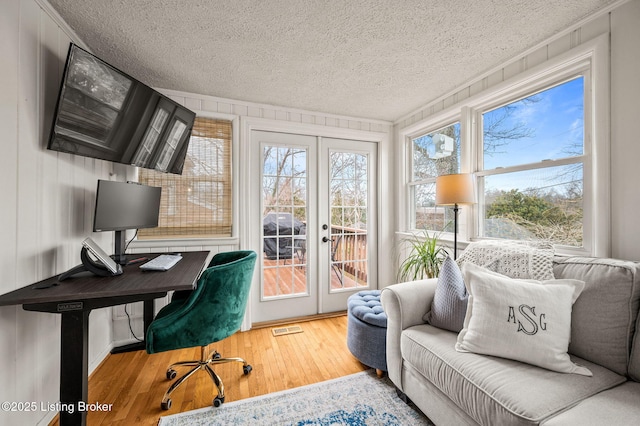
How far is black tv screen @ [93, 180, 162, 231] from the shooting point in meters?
1.74

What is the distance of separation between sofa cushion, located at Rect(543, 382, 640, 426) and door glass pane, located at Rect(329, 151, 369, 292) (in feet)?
7.73

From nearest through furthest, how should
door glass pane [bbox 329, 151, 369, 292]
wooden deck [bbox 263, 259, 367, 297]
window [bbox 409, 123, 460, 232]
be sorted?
1. window [bbox 409, 123, 460, 232]
2. wooden deck [bbox 263, 259, 367, 297]
3. door glass pane [bbox 329, 151, 369, 292]

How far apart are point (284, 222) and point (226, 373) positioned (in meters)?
1.54

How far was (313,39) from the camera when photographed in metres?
1.78

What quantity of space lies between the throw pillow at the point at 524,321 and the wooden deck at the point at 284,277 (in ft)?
6.32

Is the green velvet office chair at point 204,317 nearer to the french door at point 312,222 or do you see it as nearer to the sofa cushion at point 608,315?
the french door at point 312,222

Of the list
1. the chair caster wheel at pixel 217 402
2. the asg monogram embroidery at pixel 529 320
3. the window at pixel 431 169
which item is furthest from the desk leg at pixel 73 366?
the window at pixel 431 169

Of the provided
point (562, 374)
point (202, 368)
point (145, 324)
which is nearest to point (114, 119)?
point (145, 324)

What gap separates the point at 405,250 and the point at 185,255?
2409 mm

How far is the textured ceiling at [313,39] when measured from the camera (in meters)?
1.52

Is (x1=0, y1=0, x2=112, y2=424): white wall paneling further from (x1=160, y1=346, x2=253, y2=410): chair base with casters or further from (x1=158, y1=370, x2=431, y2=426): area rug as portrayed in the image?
(x1=158, y1=370, x2=431, y2=426): area rug

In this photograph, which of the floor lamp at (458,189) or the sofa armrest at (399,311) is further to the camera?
the floor lamp at (458,189)

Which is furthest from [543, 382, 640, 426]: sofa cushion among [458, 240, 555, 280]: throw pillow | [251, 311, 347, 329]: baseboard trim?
[251, 311, 347, 329]: baseboard trim

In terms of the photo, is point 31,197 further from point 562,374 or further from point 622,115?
point 622,115
